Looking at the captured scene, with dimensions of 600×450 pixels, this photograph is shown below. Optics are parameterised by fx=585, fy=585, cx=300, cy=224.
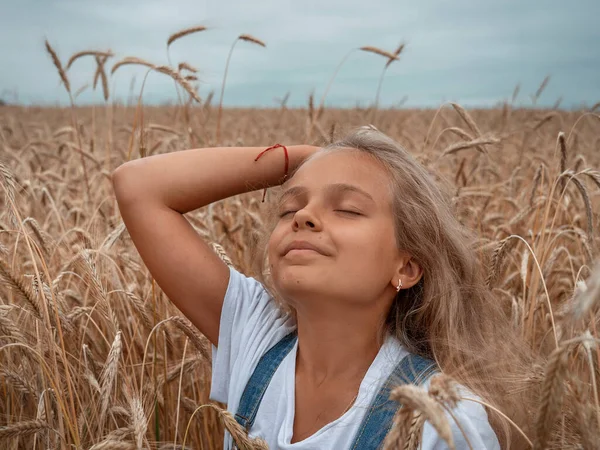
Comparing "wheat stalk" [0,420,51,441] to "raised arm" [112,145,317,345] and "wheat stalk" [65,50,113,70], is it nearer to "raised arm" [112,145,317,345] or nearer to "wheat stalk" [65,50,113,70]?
"raised arm" [112,145,317,345]

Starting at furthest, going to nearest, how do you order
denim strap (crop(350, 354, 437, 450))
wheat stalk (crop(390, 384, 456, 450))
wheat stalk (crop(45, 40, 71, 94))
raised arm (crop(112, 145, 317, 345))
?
wheat stalk (crop(45, 40, 71, 94))
raised arm (crop(112, 145, 317, 345))
denim strap (crop(350, 354, 437, 450))
wheat stalk (crop(390, 384, 456, 450))

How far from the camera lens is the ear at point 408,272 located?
62.6 inches

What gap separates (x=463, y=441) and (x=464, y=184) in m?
2.26

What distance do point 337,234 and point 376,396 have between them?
405 mm

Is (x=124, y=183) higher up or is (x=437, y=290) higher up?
(x=124, y=183)

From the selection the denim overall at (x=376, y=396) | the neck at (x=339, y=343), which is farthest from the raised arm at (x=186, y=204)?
the neck at (x=339, y=343)

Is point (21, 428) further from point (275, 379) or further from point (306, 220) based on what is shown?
point (306, 220)

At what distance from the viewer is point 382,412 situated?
140cm

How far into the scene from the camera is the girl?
4.67 ft

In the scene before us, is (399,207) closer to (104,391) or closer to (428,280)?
(428,280)

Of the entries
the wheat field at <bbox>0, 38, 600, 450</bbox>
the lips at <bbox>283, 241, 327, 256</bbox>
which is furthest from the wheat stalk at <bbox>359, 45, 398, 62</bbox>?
the lips at <bbox>283, 241, 327, 256</bbox>

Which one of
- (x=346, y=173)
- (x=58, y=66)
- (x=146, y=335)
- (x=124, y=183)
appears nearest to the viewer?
(x=346, y=173)

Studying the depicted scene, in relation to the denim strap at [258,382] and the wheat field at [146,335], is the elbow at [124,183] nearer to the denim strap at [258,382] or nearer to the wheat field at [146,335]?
the wheat field at [146,335]

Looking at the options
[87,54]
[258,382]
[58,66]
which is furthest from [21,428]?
[87,54]
